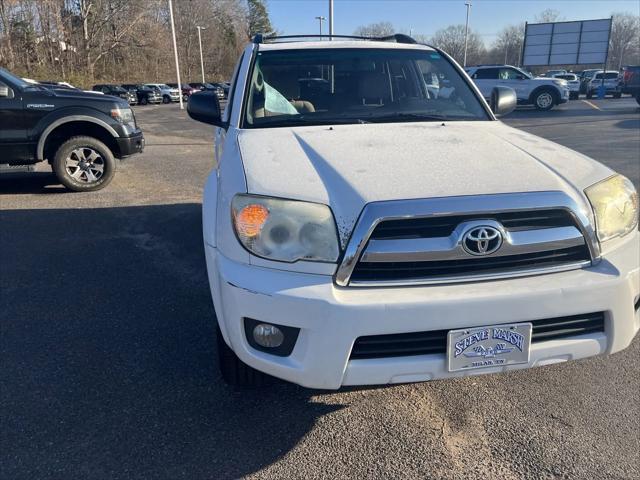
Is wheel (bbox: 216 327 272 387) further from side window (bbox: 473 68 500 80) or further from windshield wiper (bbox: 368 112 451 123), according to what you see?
side window (bbox: 473 68 500 80)

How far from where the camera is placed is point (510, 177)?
2225mm

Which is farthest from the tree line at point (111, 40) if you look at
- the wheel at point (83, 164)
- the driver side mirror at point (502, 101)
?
the driver side mirror at point (502, 101)

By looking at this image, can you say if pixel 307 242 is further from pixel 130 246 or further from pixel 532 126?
pixel 532 126

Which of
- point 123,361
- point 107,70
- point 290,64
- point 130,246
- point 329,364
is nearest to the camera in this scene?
point 329,364

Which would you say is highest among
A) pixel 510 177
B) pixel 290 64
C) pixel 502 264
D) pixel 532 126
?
pixel 290 64

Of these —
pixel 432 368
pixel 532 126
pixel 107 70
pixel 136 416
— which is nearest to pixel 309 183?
pixel 432 368

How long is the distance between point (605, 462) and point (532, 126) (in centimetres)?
1605

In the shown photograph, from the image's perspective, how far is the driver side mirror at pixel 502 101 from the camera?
3986 mm

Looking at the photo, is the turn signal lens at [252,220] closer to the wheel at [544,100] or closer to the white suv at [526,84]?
the white suv at [526,84]

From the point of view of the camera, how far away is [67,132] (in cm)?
734

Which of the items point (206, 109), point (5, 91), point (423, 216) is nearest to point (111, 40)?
point (5, 91)

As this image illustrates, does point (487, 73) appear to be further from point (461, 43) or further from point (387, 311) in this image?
point (461, 43)

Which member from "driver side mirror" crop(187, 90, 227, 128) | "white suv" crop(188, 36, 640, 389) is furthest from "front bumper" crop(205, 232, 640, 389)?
"driver side mirror" crop(187, 90, 227, 128)

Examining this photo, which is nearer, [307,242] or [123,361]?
[307,242]
